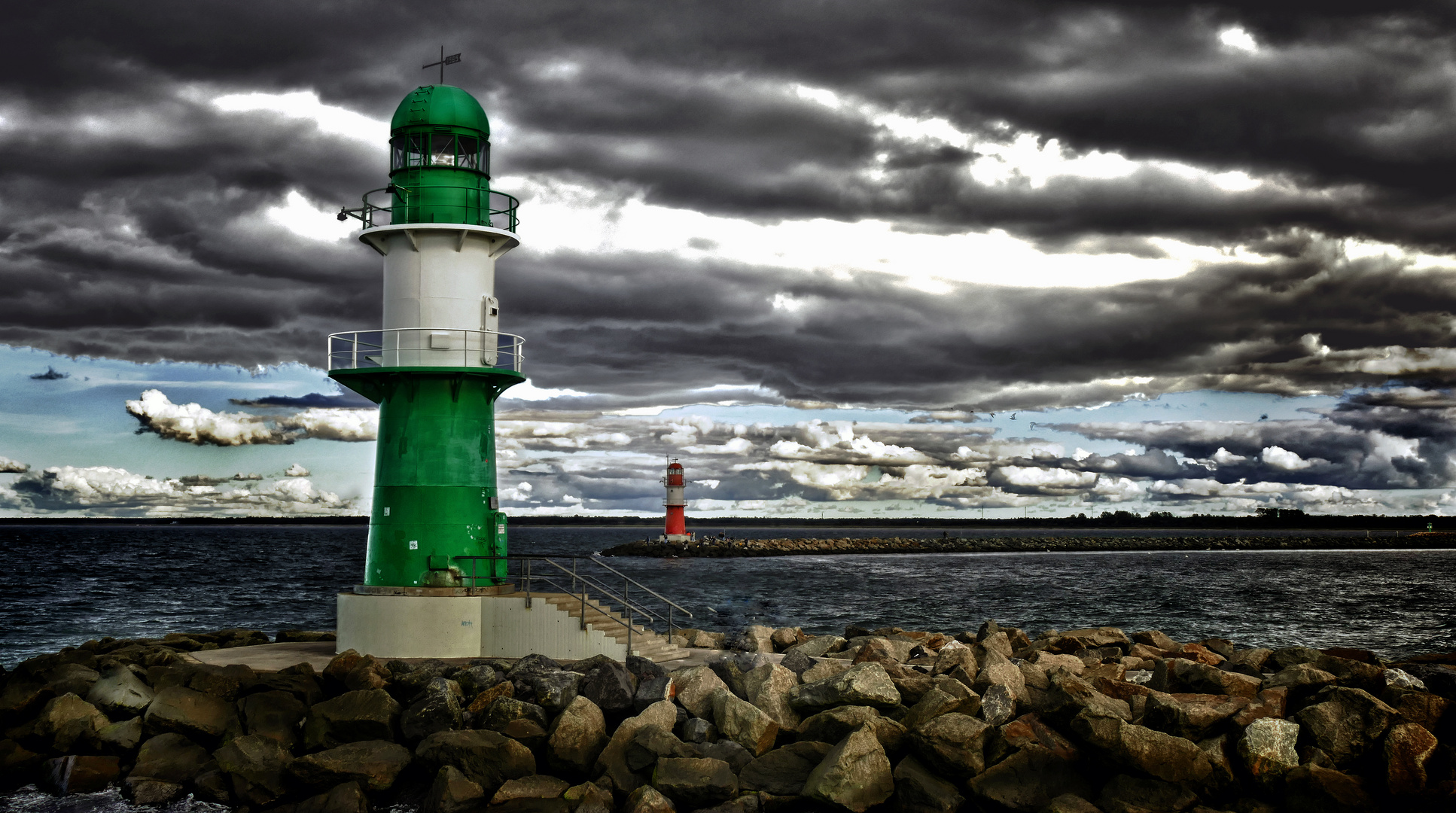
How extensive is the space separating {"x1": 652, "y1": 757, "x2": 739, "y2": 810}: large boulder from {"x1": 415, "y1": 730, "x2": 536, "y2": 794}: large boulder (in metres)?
1.51

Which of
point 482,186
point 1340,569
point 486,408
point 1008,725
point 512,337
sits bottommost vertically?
point 1340,569

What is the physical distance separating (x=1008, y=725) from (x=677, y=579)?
43.4m

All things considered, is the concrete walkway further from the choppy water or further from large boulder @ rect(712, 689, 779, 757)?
the choppy water

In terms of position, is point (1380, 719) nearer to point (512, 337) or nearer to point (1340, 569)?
point (512, 337)

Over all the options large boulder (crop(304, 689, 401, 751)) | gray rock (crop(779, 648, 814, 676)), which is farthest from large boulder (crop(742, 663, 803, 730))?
large boulder (crop(304, 689, 401, 751))

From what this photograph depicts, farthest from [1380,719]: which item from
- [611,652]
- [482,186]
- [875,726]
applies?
[482,186]

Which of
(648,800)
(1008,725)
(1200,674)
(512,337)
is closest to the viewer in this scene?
(648,800)

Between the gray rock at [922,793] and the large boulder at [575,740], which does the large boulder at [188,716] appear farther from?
the gray rock at [922,793]

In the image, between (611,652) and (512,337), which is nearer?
(611,652)

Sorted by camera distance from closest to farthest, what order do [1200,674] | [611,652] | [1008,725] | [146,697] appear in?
[1008,725] < [1200,674] < [146,697] < [611,652]

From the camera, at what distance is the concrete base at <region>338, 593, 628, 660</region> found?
14.4m

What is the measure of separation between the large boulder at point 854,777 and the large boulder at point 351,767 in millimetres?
4297

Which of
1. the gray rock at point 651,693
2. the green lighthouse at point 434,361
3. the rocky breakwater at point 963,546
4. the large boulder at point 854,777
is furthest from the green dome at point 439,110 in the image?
the rocky breakwater at point 963,546

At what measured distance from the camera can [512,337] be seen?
1555 centimetres
